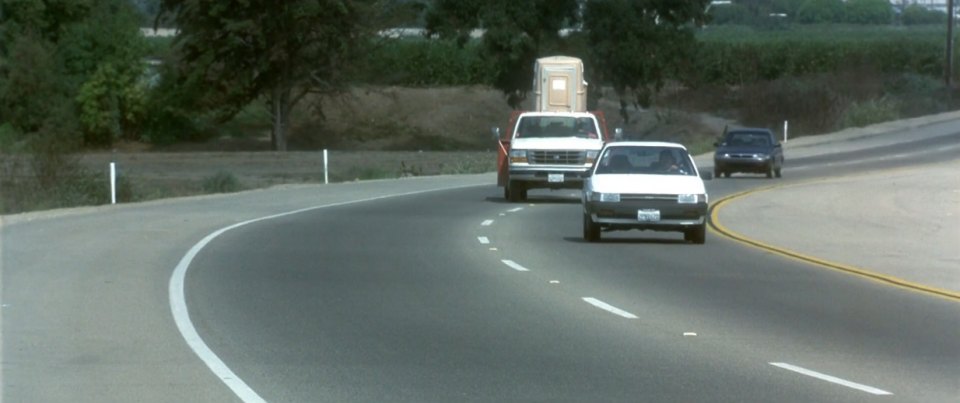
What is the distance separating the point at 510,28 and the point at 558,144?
41798 millimetres

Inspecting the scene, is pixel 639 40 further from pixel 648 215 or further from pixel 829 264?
pixel 829 264

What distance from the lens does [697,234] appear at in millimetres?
24188

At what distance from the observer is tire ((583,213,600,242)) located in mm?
24156

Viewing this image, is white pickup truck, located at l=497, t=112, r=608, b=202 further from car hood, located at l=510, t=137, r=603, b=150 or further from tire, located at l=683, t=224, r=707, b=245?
tire, located at l=683, t=224, r=707, b=245

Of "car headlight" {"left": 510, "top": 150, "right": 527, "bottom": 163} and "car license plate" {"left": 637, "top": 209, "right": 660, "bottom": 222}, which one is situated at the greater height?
"car headlight" {"left": 510, "top": 150, "right": 527, "bottom": 163}

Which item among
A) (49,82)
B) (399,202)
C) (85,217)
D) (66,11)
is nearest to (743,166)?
(399,202)

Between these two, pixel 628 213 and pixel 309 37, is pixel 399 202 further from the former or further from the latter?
pixel 309 37

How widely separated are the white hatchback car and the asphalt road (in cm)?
38

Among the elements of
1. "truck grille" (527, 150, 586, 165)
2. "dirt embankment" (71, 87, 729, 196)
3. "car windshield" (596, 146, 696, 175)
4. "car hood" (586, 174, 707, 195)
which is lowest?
"dirt embankment" (71, 87, 729, 196)

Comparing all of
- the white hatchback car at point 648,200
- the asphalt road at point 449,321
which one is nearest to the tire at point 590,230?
the white hatchback car at point 648,200

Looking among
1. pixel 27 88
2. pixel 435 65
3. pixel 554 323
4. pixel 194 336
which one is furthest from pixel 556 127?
pixel 435 65

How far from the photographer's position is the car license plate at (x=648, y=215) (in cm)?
2353

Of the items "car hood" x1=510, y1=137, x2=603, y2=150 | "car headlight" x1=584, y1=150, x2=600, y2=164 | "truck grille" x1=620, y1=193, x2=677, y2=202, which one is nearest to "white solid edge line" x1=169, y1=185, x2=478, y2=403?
"truck grille" x1=620, y1=193, x2=677, y2=202

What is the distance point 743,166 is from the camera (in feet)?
161
